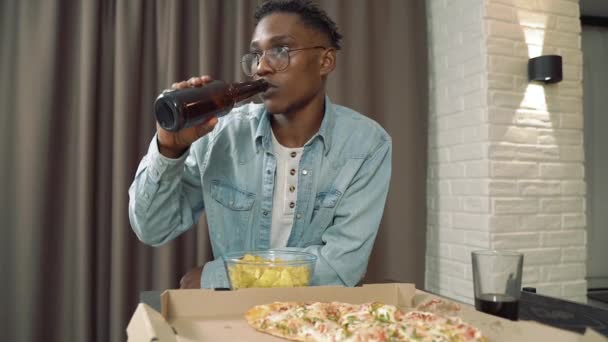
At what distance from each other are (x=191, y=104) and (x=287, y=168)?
46cm

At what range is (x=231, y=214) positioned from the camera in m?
1.23

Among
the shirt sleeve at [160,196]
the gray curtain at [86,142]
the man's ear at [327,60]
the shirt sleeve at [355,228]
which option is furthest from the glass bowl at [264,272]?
the gray curtain at [86,142]

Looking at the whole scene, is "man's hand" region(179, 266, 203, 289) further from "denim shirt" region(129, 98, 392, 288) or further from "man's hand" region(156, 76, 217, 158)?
"man's hand" region(156, 76, 217, 158)

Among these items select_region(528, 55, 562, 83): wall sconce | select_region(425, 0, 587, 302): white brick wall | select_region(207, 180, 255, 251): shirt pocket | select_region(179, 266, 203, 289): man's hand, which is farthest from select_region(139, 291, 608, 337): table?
select_region(528, 55, 562, 83): wall sconce

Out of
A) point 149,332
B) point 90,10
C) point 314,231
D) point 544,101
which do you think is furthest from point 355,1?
point 149,332

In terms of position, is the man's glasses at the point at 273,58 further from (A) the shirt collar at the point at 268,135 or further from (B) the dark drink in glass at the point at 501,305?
(B) the dark drink in glass at the point at 501,305

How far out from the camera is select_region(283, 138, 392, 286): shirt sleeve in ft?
3.40

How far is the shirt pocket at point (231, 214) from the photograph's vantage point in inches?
47.8

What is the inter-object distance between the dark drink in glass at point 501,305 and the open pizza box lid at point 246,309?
20mm

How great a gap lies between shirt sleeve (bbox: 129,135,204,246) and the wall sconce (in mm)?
1380

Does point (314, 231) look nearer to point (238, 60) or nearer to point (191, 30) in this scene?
point (238, 60)

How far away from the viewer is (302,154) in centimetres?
123

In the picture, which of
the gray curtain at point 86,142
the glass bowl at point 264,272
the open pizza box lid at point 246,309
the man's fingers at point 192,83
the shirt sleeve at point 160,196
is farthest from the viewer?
the gray curtain at point 86,142

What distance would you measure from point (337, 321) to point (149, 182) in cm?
54
